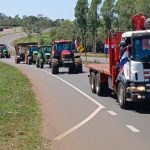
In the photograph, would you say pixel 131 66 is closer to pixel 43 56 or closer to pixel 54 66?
pixel 54 66

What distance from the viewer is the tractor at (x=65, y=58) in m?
40.1

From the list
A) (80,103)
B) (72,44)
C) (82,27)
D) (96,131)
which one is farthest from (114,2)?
(96,131)

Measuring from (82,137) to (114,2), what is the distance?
81.1 meters

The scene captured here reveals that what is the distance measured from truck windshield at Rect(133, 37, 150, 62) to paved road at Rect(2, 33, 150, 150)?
65.8 inches

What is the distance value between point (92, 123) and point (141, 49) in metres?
3.47

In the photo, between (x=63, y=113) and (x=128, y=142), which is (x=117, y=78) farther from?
(x=128, y=142)

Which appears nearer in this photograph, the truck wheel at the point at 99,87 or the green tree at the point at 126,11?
the truck wheel at the point at 99,87

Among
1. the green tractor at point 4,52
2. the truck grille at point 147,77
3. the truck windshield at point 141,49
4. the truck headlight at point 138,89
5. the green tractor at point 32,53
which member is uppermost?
the truck windshield at point 141,49

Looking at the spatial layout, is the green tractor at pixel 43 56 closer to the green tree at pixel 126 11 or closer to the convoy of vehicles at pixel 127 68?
the convoy of vehicles at pixel 127 68

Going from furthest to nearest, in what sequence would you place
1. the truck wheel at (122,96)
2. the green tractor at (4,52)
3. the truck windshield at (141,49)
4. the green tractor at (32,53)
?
the green tractor at (4,52), the green tractor at (32,53), the truck wheel at (122,96), the truck windshield at (141,49)

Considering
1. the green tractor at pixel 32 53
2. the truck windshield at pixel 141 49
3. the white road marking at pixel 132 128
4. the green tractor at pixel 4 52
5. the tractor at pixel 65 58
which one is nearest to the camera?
the white road marking at pixel 132 128

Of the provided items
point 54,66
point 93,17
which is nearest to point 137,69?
point 54,66

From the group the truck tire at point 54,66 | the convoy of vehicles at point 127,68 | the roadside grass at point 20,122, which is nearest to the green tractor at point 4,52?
the truck tire at point 54,66

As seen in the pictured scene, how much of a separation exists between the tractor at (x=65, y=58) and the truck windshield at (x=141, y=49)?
2244cm
